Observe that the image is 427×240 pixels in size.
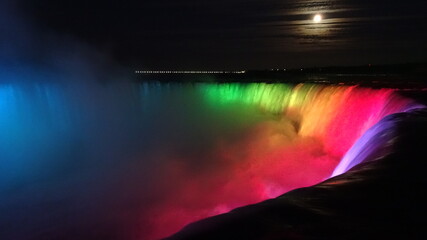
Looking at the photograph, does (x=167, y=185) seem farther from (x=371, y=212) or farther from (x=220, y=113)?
(x=220, y=113)

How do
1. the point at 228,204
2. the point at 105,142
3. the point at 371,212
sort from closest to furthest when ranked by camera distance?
the point at 371,212 → the point at 228,204 → the point at 105,142

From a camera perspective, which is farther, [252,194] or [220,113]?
[220,113]

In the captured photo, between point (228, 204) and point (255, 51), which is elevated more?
point (255, 51)

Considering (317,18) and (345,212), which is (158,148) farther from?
(317,18)

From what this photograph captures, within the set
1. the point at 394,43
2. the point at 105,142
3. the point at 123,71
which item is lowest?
the point at 105,142

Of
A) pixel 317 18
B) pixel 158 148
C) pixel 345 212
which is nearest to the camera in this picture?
pixel 345 212

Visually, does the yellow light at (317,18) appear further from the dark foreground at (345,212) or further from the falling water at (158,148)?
the dark foreground at (345,212)

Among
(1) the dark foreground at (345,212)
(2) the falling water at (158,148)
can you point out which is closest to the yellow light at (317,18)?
(2) the falling water at (158,148)

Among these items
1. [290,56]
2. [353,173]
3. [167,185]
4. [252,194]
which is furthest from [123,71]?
[353,173]

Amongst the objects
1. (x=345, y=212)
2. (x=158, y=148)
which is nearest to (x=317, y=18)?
(x=158, y=148)
